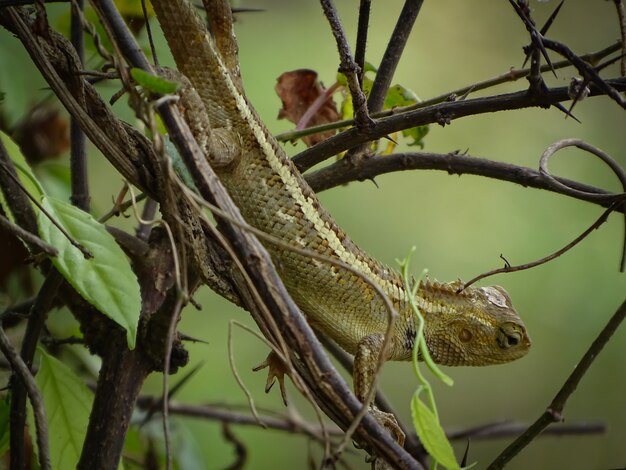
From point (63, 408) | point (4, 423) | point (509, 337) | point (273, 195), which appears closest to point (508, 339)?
point (509, 337)

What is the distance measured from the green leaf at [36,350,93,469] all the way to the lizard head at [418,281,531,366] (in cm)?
129

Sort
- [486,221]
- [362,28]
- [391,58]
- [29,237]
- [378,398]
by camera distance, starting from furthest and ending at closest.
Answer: [486,221] < [378,398] < [391,58] < [362,28] < [29,237]

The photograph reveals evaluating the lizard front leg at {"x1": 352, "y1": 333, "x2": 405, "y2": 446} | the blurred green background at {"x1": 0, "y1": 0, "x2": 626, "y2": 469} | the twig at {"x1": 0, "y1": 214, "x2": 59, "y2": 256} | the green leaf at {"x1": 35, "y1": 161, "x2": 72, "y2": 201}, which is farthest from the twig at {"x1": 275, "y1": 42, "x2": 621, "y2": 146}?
the blurred green background at {"x1": 0, "y1": 0, "x2": 626, "y2": 469}

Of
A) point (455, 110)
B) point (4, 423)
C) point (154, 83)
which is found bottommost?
point (4, 423)

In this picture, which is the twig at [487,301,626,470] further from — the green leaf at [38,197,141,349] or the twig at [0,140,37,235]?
the twig at [0,140,37,235]

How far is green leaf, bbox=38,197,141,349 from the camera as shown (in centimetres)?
169

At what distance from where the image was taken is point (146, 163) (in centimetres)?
192

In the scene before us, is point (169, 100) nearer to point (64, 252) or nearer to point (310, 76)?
point (64, 252)

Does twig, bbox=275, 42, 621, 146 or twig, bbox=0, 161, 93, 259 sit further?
twig, bbox=275, 42, 621, 146

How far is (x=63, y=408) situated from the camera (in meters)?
2.25

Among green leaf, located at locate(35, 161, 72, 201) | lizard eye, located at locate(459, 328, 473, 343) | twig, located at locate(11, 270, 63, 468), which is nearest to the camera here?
twig, located at locate(11, 270, 63, 468)

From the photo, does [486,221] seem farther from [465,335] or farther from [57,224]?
[57,224]

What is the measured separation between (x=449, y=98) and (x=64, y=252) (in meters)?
1.15

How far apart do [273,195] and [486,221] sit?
13.4 feet
